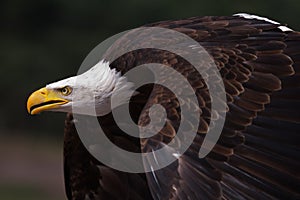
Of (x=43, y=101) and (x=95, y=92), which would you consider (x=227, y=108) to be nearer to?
(x=95, y=92)

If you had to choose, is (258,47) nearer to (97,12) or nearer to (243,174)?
(243,174)

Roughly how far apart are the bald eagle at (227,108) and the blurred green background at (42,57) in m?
7.25

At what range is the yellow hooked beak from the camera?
8.10 metres

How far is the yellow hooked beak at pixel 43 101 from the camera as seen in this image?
8.10 metres

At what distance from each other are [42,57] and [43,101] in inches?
344

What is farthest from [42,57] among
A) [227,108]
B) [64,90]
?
[227,108]

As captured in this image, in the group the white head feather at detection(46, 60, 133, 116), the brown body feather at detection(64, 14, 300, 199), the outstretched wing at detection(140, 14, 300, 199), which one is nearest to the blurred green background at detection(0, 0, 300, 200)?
the white head feather at detection(46, 60, 133, 116)

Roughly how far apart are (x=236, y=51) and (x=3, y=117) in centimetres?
1008

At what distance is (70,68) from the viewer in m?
16.4

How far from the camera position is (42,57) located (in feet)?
55.2

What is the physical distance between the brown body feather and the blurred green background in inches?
298

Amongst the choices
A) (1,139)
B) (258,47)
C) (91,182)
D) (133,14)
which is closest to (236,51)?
(258,47)

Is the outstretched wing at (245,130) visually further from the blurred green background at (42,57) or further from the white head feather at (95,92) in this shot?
the blurred green background at (42,57)

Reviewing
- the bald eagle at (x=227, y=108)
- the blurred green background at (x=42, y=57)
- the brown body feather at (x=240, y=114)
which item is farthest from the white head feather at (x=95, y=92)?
the blurred green background at (x=42, y=57)
